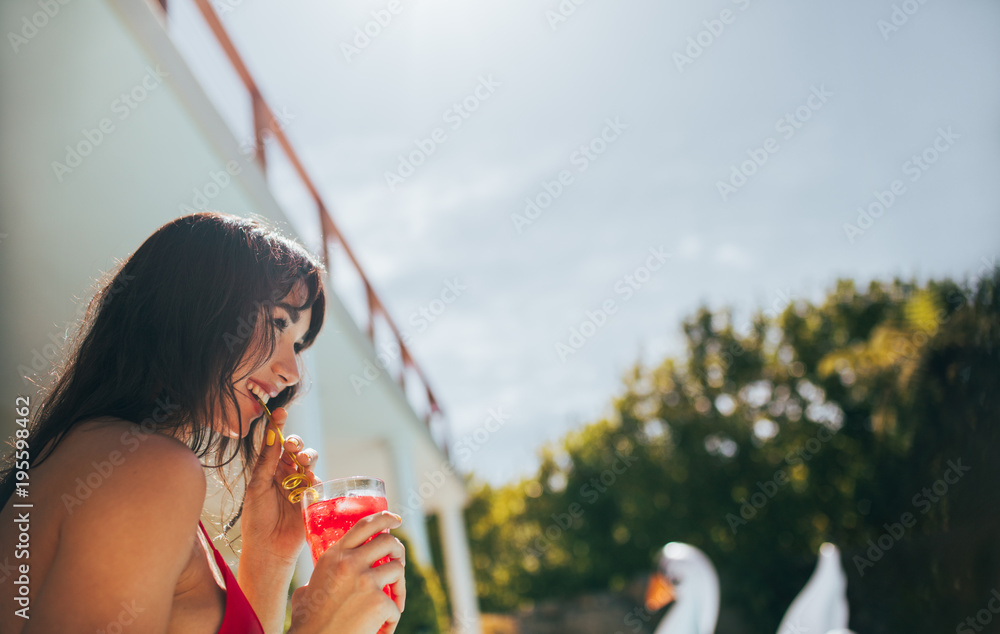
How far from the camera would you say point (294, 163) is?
490cm

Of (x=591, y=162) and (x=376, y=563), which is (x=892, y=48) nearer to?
(x=591, y=162)

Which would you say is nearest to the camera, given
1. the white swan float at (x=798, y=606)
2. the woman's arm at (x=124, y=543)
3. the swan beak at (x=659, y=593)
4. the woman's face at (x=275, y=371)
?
the woman's arm at (x=124, y=543)

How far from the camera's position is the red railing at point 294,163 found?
12.6 ft

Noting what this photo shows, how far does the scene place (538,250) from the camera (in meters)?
11.8

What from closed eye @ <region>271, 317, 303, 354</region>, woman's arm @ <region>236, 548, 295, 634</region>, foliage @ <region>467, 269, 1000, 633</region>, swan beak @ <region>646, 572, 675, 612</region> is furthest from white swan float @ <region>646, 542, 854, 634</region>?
closed eye @ <region>271, 317, 303, 354</region>

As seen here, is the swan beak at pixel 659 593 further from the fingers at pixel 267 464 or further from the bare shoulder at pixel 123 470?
the bare shoulder at pixel 123 470

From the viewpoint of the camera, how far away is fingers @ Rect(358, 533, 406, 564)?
42.8 inches

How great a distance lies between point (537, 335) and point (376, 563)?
13.5 m

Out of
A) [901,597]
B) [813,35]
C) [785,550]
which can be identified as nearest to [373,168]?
[813,35]

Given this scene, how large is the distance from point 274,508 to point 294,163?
3.88m

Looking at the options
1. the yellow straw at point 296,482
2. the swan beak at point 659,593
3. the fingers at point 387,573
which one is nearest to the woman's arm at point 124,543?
the fingers at point 387,573

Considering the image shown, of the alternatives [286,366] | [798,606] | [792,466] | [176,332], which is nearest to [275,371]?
[286,366]

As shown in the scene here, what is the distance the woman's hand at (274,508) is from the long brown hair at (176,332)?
25 cm

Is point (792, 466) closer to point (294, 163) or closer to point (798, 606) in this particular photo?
point (798, 606)
